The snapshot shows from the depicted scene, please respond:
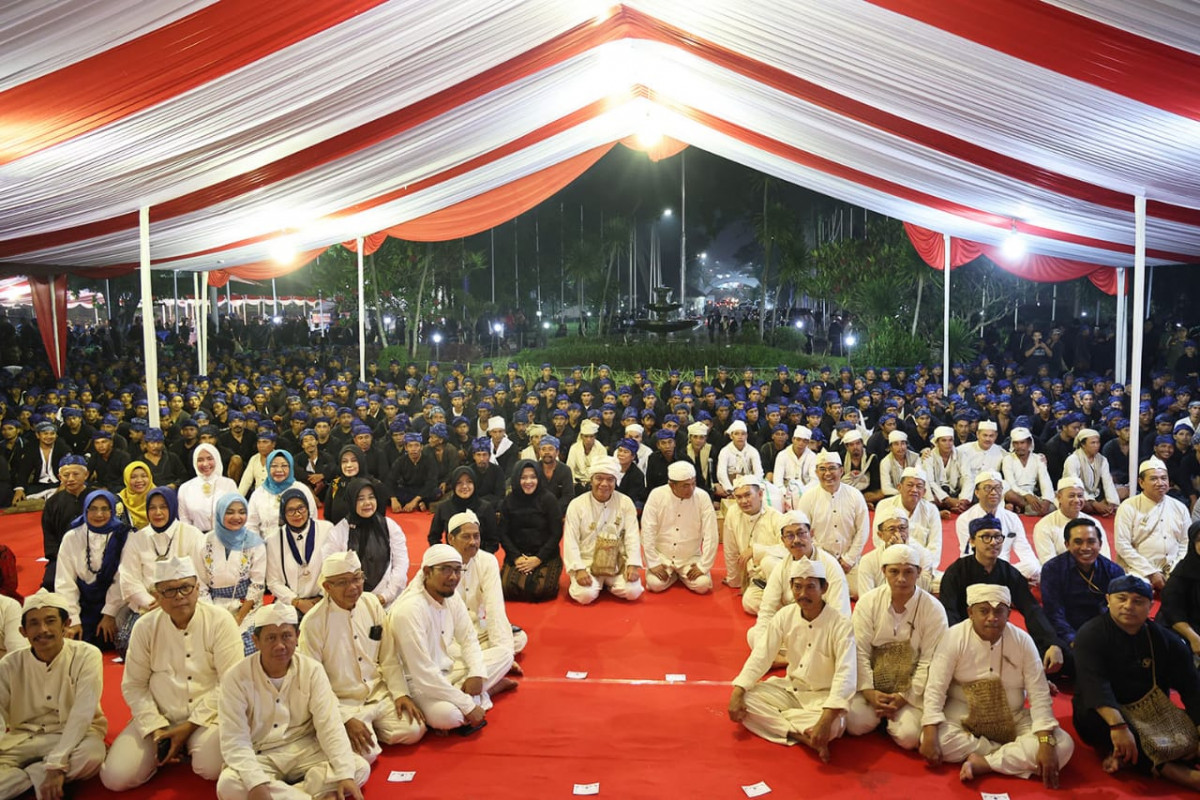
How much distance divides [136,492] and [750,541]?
4.16 m

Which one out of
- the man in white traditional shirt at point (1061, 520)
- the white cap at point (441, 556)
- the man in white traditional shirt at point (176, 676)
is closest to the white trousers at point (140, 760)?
the man in white traditional shirt at point (176, 676)

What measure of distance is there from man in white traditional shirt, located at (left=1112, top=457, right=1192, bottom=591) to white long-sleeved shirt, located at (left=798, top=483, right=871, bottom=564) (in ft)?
5.19

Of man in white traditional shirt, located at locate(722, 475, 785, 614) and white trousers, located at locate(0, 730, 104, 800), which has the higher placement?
man in white traditional shirt, located at locate(722, 475, 785, 614)

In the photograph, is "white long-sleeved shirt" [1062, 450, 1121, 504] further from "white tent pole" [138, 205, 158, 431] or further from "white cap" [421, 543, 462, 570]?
"white tent pole" [138, 205, 158, 431]

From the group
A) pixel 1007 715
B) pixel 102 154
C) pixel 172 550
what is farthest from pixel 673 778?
pixel 102 154

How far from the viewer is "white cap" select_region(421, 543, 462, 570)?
3.93 m

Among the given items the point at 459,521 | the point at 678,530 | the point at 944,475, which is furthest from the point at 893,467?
the point at 459,521

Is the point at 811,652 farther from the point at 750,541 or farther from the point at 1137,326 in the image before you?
the point at 1137,326

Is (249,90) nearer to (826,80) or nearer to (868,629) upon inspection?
(826,80)

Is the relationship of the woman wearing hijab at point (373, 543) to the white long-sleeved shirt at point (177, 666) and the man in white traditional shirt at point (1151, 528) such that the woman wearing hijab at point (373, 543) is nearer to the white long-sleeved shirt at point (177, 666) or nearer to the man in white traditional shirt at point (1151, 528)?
the white long-sleeved shirt at point (177, 666)

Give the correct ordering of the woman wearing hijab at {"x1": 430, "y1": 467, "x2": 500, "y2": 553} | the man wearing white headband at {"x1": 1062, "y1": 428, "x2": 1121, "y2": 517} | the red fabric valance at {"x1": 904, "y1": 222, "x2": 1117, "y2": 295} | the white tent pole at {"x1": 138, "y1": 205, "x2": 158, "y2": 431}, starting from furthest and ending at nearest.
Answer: the red fabric valance at {"x1": 904, "y1": 222, "x2": 1117, "y2": 295}
the man wearing white headband at {"x1": 1062, "y1": 428, "x2": 1121, "y2": 517}
the white tent pole at {"x1": 138, "y1": 205, "x2": 158, "y2": 431}
the woman wearing hijab at {"x1": 430, "y1": 467, "x2": 500, "y2": 553}

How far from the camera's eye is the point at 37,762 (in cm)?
340

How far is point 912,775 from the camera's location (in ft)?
11.4

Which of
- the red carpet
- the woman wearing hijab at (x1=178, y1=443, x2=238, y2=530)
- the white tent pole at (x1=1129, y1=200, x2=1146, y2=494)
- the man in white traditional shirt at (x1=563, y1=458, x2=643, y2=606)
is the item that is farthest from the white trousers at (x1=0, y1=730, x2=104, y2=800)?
the white tent pole at (x1=1129, y1=200, x2=1146, y2=494)
